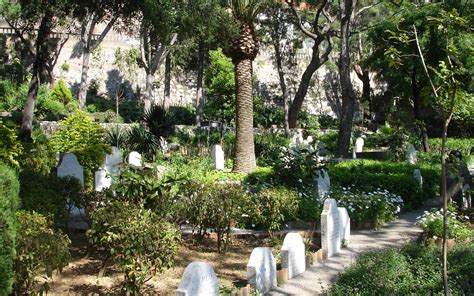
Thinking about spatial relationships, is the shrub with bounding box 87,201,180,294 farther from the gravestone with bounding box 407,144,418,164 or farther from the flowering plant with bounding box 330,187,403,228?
the gravestone with bounding box 407,144,418,164

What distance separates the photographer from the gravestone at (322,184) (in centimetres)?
1238

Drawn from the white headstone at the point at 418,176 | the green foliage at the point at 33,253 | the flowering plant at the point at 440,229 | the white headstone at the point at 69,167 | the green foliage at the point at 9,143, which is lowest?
the flowering plant at the point at 440,229

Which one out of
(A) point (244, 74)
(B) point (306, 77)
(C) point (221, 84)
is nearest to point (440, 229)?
(A) point (244, 74)

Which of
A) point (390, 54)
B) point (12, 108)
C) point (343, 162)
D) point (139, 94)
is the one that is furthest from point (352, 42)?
point (390, 54)

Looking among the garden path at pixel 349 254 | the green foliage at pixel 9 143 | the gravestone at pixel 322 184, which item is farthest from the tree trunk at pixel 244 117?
the green foliage at pixel 9 143

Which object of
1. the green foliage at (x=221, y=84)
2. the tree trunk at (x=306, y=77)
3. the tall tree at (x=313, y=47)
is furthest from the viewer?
the tree trunk at (x=306, y=77)

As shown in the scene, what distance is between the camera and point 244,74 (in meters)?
17.0

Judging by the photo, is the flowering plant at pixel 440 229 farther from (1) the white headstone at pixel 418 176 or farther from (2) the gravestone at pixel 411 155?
(2) the gravestone at pixel 411 155

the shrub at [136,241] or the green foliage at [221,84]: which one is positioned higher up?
the green foliage at [221,84]

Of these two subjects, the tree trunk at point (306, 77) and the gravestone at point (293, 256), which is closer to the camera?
the gravestone at point (293, 256)

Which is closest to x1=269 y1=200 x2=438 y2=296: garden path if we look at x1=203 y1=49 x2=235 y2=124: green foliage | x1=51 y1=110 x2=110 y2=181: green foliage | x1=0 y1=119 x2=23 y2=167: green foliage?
x1=0 y1=119 x2=23 y2=167: green foliage

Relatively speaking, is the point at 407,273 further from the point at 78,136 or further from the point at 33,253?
the point at 78,136

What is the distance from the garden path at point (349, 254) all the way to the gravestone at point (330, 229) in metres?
0.14

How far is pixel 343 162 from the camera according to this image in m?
18.5
